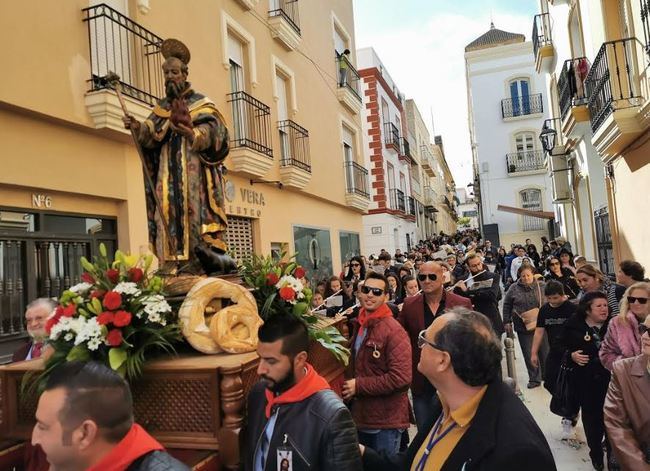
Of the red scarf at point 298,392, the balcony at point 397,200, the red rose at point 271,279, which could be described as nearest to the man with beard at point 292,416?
the red scarf at point 298,392

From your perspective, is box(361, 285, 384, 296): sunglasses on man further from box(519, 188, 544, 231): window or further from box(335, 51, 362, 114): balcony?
box(519, 188, 544, 231): window

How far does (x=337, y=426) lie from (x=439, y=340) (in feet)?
1.90

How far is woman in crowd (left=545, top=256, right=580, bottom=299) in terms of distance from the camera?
749 cm

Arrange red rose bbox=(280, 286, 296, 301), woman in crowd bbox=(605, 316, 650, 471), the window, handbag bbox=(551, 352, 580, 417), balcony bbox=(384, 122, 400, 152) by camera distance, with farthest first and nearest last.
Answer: the window
balcony bbox=(384, 122, 400, 152)
handbag bbox=(551, 352, 580, 417)
red rose bbox=(280, 286, 296, 301)
woman in crowd bbox=(605, 316, 650, 471)

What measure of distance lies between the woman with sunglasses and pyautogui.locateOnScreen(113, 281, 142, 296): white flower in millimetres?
3205

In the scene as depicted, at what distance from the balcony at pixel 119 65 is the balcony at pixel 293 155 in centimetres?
399

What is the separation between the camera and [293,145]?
38.3 feet

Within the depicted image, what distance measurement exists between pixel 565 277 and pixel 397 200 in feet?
53.0

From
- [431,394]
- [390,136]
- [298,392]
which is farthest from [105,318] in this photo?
[390,136]

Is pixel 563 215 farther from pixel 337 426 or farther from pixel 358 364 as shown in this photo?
pixel 337 426

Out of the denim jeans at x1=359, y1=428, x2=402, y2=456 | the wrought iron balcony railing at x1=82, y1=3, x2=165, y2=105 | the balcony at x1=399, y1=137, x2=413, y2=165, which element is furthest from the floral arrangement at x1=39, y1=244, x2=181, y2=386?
the balcony at x1=399, y1=137, x2=413, y2=165

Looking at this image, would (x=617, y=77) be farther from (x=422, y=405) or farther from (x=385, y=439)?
(x=385, y=439)

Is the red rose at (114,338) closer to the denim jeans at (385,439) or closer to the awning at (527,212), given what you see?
the denim jeans at (385,439)

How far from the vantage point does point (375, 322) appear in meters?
3.68
